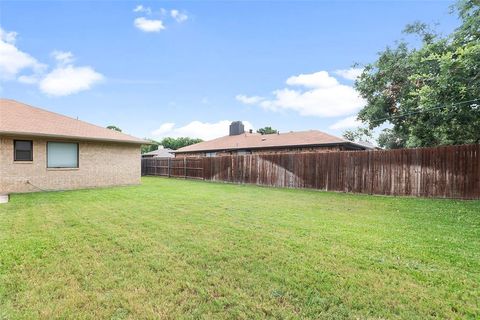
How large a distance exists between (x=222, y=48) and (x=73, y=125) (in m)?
9.01

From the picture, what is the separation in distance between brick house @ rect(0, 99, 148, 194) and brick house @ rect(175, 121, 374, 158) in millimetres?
11195

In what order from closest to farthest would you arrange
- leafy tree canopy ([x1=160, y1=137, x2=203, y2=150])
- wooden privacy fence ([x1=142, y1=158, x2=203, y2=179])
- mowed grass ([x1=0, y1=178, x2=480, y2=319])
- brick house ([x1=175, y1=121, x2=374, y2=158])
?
mowed grass ([x1=0, y1=178, x2=480, y2=319]), wooden privacy fence ([x1=142, y1=158, x2=203, y2=179]), brick house ([x1=175, y1=121, x2=374, y2=158]), leafy tree canopy ([x1=160, y1=137, x2=203, y2=150])

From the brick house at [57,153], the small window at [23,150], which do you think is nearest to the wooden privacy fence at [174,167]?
the brick house at [57,153]

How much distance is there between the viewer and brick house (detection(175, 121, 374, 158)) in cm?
2062

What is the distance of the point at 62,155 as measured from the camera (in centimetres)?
1270

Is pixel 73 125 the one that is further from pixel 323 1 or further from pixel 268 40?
pixel 323 1

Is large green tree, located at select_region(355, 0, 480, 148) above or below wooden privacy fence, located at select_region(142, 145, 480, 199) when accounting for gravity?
above

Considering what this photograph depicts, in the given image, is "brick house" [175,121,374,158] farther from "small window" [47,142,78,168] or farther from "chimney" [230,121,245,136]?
"small window" [47,142,78,168]

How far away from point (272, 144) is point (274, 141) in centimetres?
88

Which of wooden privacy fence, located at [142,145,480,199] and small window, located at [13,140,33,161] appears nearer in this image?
wooden privacy fence, located at [142,145,480,199]

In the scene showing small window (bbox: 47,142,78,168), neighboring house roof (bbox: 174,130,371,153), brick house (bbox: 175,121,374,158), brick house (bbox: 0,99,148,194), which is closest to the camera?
brick house (bbox: 0,99,148,194)

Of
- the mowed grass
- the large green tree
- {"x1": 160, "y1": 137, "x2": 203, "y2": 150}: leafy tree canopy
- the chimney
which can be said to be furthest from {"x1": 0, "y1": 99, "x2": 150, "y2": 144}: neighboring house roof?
{"x1": 160, "y1": 137, "x2": 203, "y2": 150}: leafy tree canopy

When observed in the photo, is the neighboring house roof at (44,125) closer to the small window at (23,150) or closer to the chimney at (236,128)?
the small window at (23,150)

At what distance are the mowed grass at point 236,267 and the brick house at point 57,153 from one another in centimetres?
684
